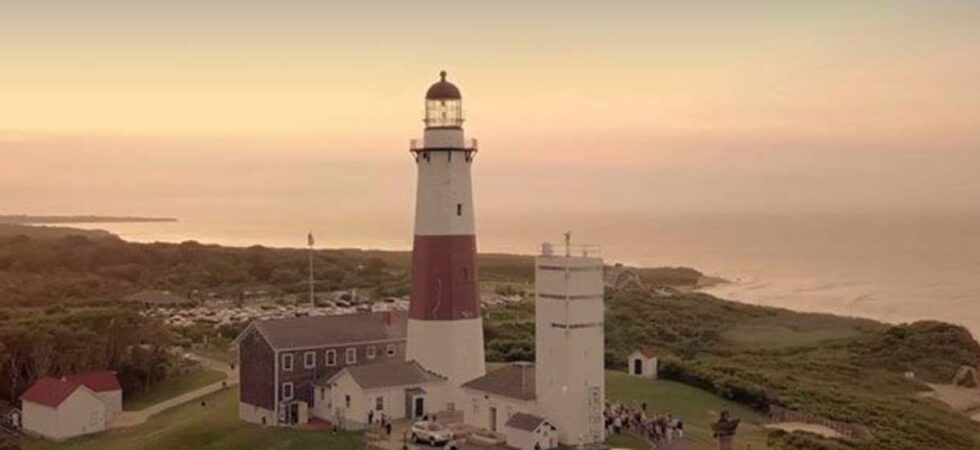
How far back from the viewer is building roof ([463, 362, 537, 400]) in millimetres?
33438

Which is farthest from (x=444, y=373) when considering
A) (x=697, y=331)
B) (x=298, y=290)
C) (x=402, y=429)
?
(x=298, y=290)

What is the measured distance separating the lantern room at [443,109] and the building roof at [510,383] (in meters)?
8.61

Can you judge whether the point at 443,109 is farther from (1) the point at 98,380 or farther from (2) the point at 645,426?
(1) the point at 98,380

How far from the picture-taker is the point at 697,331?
75562mm

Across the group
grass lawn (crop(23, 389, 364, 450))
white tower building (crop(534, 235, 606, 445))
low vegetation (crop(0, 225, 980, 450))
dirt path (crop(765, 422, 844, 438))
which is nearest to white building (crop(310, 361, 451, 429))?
grass lawn (crop(23, 389, 364, 450))

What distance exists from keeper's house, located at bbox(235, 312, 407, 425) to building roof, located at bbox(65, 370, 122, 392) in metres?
8.44

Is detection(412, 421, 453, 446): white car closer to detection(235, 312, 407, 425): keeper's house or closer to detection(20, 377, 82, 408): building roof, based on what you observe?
detection(235, 312, 407, 425): keeper's house

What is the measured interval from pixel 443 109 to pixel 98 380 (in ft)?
62.9

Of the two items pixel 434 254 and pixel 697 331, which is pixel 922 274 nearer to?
pixel 697 331

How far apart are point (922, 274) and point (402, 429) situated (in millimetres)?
141324

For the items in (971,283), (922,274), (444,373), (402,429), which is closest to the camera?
(402,429)

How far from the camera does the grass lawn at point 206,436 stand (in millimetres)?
33906

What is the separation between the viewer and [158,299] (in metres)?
80.9

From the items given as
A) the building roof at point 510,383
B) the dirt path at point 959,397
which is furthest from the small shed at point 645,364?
the dirt path at point 959,397
